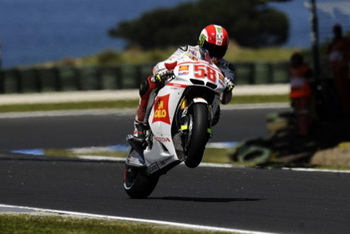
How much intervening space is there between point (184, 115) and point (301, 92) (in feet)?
33.0

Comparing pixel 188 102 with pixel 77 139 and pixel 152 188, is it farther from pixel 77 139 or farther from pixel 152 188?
pixel 77 139

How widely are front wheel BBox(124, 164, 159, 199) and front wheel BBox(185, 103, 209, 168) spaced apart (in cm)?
98

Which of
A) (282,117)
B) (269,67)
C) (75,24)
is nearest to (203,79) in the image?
(282,117)

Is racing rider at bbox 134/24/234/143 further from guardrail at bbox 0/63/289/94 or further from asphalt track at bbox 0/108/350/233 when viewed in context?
guardrail at bbox 0/63/289/94

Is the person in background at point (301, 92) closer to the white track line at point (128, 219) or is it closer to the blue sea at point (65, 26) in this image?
the white track line at point (128, 219)

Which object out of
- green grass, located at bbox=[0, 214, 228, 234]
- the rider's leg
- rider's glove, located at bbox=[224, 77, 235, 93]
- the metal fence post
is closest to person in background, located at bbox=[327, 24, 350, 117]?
the rider's leg

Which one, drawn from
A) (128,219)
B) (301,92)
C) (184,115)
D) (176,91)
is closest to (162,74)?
(176,91)

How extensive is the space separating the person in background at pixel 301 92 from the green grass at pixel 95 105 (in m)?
8.32

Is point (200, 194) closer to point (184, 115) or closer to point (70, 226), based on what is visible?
point (184, 115)

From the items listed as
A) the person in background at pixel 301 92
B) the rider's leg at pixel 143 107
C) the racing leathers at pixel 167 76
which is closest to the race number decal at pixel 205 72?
the racing leathers at pixel 167 76

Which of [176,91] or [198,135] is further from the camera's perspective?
[176,91]

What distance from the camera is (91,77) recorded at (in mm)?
32812

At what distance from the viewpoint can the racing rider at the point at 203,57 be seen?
10.5 m

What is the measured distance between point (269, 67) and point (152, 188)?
75.9 feet
